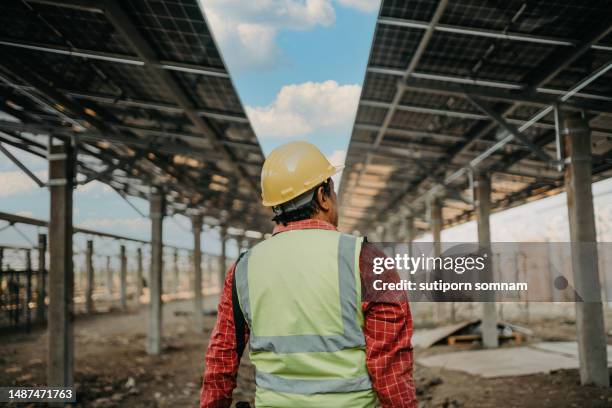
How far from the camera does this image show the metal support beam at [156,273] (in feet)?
43.8

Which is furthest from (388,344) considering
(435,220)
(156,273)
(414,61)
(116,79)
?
(435,220)

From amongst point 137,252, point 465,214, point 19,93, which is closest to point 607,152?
point 19,93

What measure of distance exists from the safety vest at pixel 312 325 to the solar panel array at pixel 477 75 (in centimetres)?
503

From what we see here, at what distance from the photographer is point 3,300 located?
18.3 meters

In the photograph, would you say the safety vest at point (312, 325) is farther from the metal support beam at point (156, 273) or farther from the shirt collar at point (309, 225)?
the metal support beam at point (156, 273)

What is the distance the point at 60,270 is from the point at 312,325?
23.0ft

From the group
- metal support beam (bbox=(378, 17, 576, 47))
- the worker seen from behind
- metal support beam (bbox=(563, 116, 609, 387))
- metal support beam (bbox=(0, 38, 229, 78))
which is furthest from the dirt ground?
the worker seen from behind

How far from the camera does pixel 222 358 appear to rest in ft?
7.65

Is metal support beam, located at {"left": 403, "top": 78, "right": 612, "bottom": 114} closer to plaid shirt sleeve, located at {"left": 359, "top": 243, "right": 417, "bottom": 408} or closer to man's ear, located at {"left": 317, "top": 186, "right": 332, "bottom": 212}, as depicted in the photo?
man's ear, located at {"left": 317, "top": 186, "right": 332, "bottom": 212}

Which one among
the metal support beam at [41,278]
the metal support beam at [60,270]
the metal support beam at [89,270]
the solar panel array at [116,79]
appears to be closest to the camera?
the solar panel array at [116,79]

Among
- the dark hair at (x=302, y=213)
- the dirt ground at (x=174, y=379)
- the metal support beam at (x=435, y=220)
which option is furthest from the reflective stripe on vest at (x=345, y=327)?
the metal support beam at (x=435, y=220)

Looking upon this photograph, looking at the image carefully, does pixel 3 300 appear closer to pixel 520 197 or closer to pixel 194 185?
pixel 194 185

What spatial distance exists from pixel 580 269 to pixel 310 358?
24.0 ft

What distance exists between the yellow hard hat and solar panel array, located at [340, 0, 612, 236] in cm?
450
